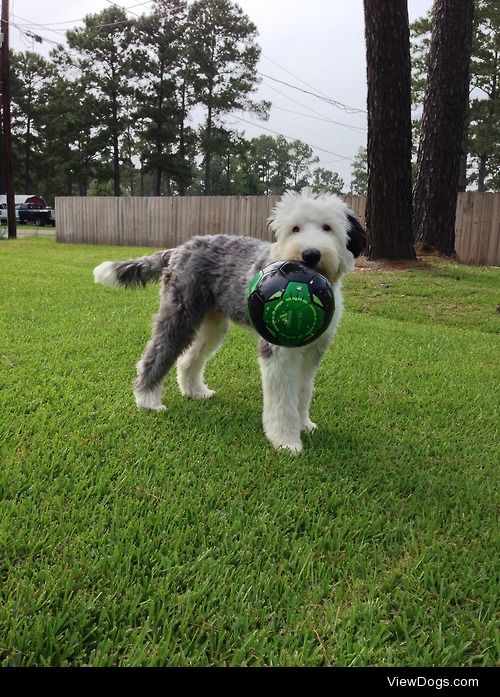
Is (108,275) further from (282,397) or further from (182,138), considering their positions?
(182,138)

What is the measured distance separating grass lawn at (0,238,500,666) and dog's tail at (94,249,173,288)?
81cm

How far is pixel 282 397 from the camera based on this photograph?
11.1 feet

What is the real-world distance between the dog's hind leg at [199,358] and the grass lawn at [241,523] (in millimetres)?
172

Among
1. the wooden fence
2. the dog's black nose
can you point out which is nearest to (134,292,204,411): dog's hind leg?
the dog's black nose

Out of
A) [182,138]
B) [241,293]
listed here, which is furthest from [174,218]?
[182,138]

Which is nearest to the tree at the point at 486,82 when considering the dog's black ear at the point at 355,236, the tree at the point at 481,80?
the tree at the point at 481,80

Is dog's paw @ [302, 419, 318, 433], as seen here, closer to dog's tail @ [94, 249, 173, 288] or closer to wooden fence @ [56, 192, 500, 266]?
dog's tail @ [94, 249, 173, 288]

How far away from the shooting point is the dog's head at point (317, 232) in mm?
3154

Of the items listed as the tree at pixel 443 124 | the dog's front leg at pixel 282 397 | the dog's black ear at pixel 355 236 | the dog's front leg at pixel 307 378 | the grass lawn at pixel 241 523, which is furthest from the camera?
the tree at pixel 443 124

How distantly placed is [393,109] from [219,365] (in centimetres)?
687

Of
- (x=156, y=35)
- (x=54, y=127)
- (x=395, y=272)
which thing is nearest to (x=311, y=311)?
(x=395, y=272)

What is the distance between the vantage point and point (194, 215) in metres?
21.2

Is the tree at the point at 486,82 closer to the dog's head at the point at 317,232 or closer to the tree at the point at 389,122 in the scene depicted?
the tree at the point at 389,122

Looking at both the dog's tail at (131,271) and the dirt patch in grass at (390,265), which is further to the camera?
the dirt patch in grass at (390,265)
